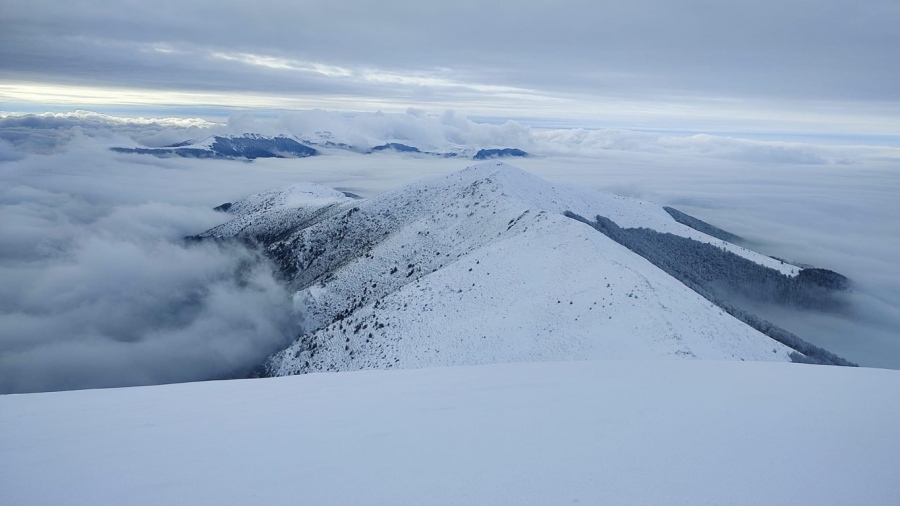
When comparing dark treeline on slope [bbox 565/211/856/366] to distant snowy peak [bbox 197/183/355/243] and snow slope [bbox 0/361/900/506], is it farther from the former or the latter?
snow slope [bbox 0/361/900/506]

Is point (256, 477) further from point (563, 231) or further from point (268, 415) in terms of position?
point (563, 231)

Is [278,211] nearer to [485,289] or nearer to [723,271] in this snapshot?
[485,289]

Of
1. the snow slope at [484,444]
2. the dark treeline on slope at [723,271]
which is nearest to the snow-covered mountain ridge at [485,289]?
the dark treeline on slope at [723,271]

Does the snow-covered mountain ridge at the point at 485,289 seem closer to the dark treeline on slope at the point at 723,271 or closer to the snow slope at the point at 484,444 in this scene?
the dark treeline on slope at the point at 723,271

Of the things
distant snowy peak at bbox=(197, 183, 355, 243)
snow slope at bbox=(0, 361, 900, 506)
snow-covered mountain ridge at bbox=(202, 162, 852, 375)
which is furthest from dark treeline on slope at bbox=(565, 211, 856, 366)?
snow slope at bbox=(0, 361, 900, 506)

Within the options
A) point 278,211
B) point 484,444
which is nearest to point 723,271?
point 484,444

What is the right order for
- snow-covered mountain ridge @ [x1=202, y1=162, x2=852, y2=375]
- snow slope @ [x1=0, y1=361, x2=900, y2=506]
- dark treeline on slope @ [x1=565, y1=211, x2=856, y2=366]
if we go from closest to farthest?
1. snow slope @ [x1=0, y1=361, x2=900, y2=506]
2. snow-covered mountain ridge @ [x1=202, y1=162, x2=852, y2=375]
3. dark treeline on slope @ [x1=565, y1=211, x2=856, y2=366]
